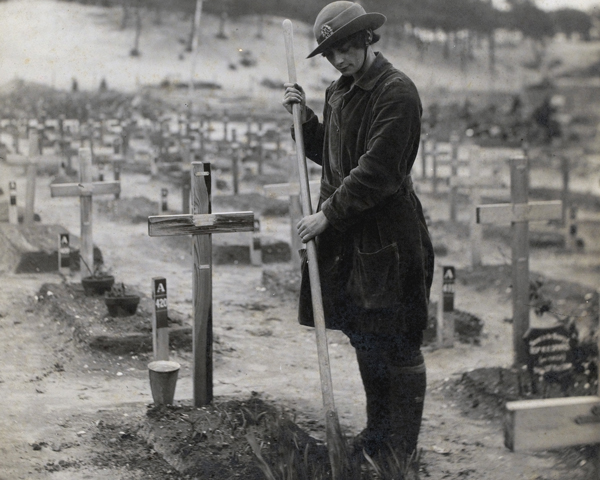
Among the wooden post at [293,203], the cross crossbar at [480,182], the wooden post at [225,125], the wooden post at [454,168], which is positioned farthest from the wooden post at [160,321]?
the wooden post at [454,168]

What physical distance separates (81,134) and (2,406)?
139 inches

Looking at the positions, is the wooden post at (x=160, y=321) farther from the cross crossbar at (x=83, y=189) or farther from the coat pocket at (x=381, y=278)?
the cross crossbar at (x=83, y=189)

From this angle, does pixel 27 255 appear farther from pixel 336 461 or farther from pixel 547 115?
pixel 547 115

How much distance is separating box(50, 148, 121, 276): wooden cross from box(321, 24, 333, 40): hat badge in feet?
10.2

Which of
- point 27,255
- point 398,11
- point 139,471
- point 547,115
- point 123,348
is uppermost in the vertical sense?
point 398,11

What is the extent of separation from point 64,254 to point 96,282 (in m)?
0.32

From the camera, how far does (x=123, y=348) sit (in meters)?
5.10

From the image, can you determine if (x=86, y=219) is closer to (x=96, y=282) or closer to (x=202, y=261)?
(x=96, y=282)

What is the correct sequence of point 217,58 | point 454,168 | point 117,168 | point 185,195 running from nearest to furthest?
1. point 217,58
2. point 117,168
3. point 185,195
4. point 454,168

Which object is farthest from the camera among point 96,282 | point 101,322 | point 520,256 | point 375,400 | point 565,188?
point 565,188

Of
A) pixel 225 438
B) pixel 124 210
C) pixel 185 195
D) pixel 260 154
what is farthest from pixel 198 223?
pixel 260 154

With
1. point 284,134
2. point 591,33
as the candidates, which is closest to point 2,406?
point 591,33

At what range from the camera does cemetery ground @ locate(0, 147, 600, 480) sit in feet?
11.8

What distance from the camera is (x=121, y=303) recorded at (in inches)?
215
